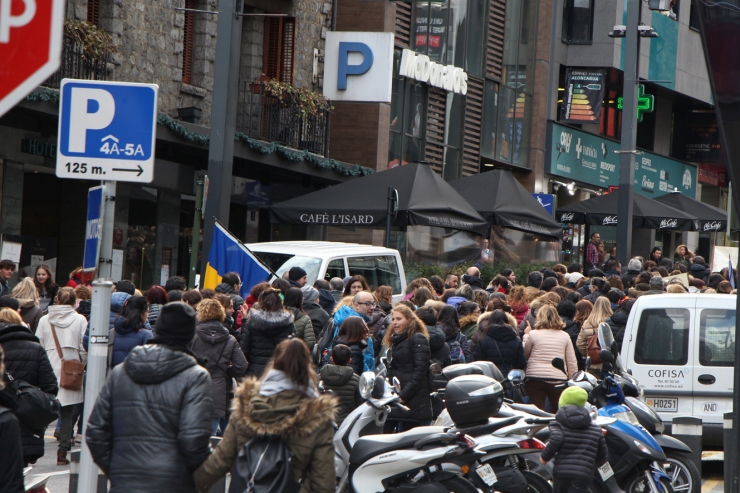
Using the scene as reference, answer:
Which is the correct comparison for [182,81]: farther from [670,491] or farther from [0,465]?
[0,465]

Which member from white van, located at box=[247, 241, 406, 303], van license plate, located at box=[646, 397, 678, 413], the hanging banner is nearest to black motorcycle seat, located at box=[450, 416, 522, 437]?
van license plate, located at box=[646, 397, 678, 413]

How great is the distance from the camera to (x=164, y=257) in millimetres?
21016

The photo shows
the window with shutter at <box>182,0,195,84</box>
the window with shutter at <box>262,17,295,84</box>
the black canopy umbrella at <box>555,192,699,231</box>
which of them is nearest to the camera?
the window with shutter at <box>182,0,195,84</box>

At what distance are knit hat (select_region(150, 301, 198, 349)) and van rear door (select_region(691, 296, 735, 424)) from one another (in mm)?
6660

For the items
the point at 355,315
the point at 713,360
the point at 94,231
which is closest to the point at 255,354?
the point at 355,315

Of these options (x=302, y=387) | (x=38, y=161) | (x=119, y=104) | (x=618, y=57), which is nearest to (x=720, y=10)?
(x=302, y=387)

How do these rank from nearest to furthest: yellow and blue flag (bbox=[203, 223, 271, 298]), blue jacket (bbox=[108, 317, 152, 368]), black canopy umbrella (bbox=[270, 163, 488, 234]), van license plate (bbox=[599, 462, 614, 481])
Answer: van license plate (bbox=[599, 462, 614, 481]) < blue jacket (bbox=[108, 317, 152, 368]) < yellow and blue flag (bbox=[203, 223, 271, 298]) < black canopy umbrella (bbox=[270, 163, 488, 234])

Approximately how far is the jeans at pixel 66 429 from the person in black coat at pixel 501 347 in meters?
3.94

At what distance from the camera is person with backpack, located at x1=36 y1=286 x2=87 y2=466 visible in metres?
11.2

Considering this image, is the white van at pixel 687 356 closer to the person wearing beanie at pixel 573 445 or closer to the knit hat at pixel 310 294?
the person wearing beanie at pixel 573 445

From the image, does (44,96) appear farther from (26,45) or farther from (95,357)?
(26,45)

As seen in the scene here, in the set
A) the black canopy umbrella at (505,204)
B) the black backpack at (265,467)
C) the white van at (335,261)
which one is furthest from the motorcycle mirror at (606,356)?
the black canopy umbrella at (505,204)

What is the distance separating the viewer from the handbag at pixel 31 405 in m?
7.15

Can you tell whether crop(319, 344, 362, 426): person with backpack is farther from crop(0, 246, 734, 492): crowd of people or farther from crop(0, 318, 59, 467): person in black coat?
crop(0, 318, 59, 467): person in black coat
